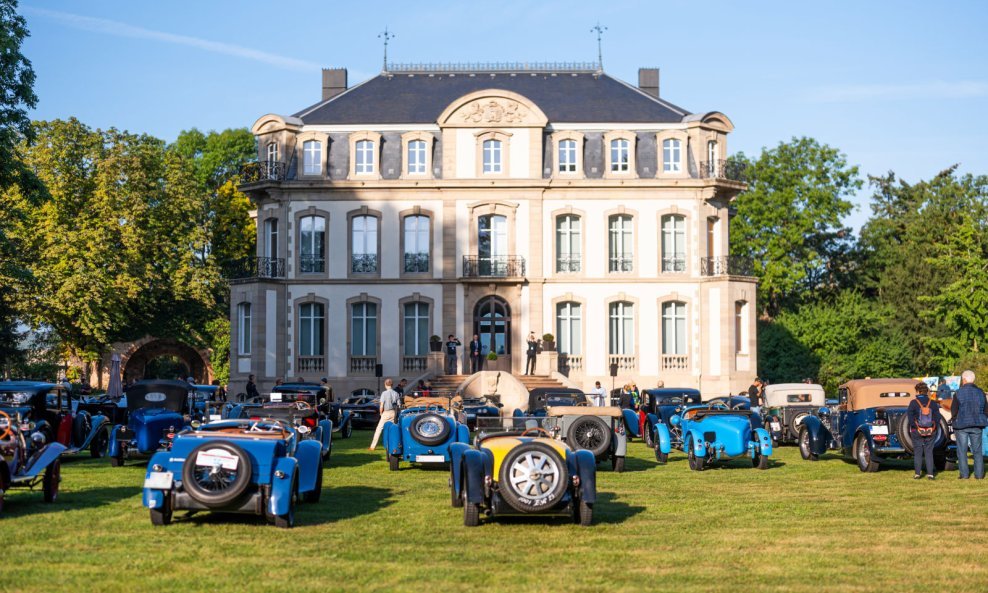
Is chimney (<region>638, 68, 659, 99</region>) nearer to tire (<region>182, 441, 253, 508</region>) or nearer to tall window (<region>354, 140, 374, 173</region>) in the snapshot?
tall window (<region>354, 140, 374, 173</region>)

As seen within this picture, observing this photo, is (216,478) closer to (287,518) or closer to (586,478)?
(287,518)

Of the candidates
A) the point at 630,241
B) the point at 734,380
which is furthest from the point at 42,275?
the point at 734,380

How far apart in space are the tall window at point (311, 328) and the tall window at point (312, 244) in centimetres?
148

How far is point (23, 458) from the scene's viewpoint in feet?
51.7

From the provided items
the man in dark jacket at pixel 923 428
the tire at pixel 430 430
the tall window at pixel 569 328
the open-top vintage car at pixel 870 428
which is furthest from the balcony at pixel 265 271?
the man in dark jacket at pixel 923 428

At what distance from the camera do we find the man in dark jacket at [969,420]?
68.7 ft

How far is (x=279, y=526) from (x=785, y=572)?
5595mm

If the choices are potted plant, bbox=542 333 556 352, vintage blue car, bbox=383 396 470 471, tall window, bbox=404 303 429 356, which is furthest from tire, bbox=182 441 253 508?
tall window, bbox=404 303 429 356

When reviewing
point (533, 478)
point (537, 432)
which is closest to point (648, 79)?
point (537, 432)

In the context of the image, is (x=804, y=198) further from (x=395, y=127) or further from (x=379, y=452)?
(x=379, y=452)

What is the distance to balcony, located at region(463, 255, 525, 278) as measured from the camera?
50.8m

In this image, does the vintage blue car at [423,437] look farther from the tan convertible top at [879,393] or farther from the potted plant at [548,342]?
the potted plant at [548,342]

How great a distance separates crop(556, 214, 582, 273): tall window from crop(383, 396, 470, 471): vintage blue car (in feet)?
92.7

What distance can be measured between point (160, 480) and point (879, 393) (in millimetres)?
15409
